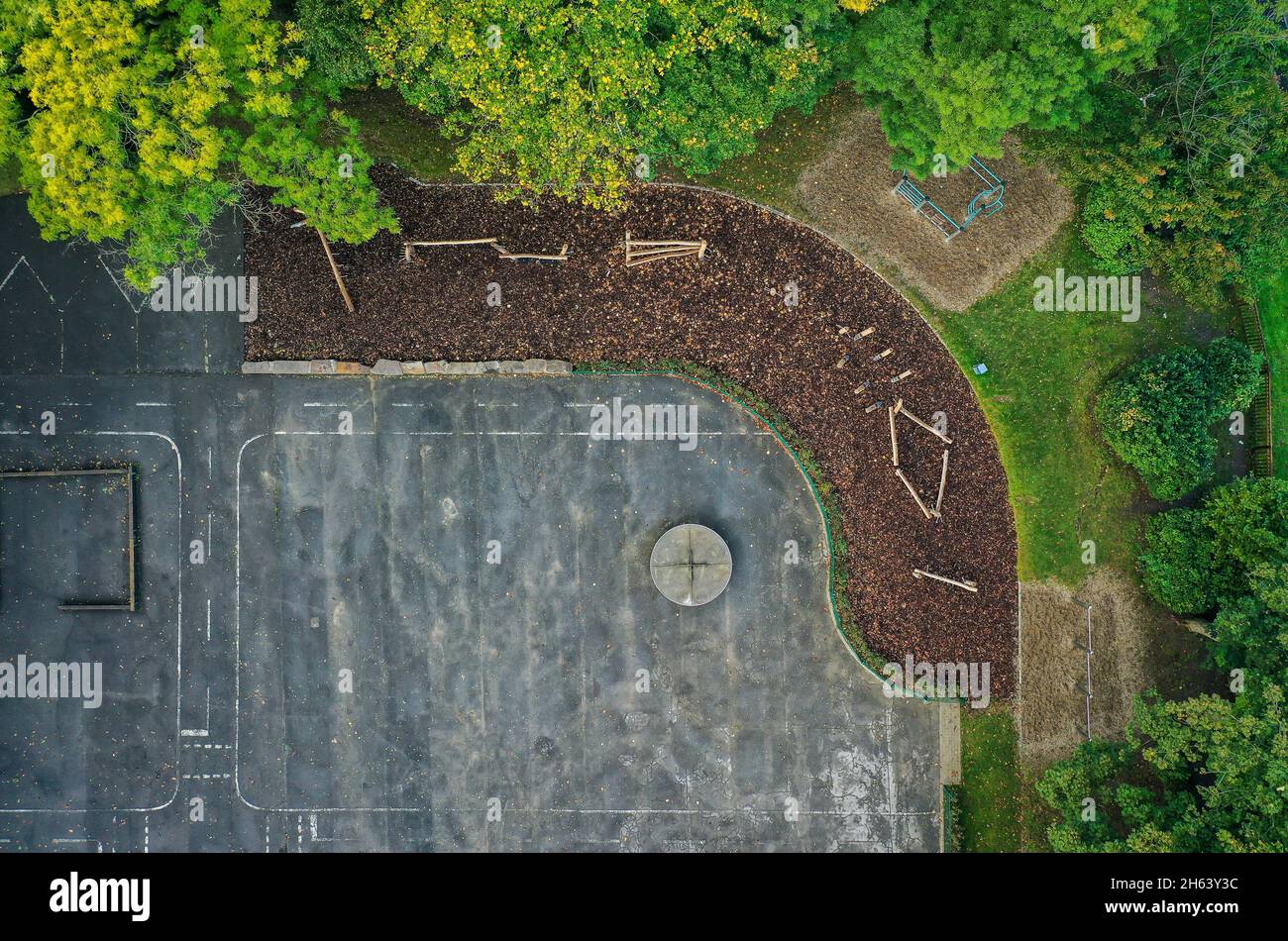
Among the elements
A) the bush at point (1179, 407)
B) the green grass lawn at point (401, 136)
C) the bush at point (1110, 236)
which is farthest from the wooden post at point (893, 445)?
the green grass lawn at point (401, 136)

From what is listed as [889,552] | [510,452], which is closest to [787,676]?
[889,552]

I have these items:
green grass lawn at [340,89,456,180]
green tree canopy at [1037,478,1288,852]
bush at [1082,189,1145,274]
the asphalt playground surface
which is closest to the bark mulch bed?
green grass lawn at [340,89,456,180]

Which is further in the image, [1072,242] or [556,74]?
[1072,242]

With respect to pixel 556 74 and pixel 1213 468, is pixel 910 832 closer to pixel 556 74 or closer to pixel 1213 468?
pixel 1213 468

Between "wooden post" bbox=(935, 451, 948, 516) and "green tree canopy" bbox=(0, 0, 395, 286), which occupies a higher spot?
"green tree canopy" bbox=(0, 0, 395, 286)

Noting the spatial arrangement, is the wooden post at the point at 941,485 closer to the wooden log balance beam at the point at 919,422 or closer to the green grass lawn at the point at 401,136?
the wooden log balance beam at the point at 919,422

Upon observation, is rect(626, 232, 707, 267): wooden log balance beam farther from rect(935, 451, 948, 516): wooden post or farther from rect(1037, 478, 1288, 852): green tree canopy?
rect(1037, 478, 1288, 852): green tree canopy

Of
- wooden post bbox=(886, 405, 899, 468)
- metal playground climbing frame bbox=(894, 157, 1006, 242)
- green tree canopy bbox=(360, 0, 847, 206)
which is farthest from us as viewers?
metal playground climbing frame bbox=(894, 157, 1006, 242)
